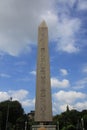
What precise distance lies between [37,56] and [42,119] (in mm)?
4441

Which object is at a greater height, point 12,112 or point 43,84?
point 12,112

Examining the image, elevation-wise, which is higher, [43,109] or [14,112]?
[14,112]

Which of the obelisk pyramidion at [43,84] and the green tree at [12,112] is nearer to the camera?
the obelisk pyramidion at [43,84]

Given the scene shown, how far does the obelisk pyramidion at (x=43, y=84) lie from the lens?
19.3 meters

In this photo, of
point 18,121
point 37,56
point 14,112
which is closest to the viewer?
point 37,56

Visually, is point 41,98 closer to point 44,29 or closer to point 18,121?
point 44,29

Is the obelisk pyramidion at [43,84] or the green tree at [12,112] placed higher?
the green tree at [12,112]

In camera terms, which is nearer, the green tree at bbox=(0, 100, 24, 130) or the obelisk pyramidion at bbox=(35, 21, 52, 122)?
the obelisk pyramidion at bbox=(35, 21, 52, 122)

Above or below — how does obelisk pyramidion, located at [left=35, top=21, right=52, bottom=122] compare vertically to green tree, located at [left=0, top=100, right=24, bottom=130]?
below

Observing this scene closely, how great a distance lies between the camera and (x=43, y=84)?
1994cm

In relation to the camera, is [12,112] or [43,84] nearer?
[43,84]

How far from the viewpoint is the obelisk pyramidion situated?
19.3 meters

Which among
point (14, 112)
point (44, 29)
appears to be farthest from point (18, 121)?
point (44, 29)

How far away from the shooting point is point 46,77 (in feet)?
65.9
